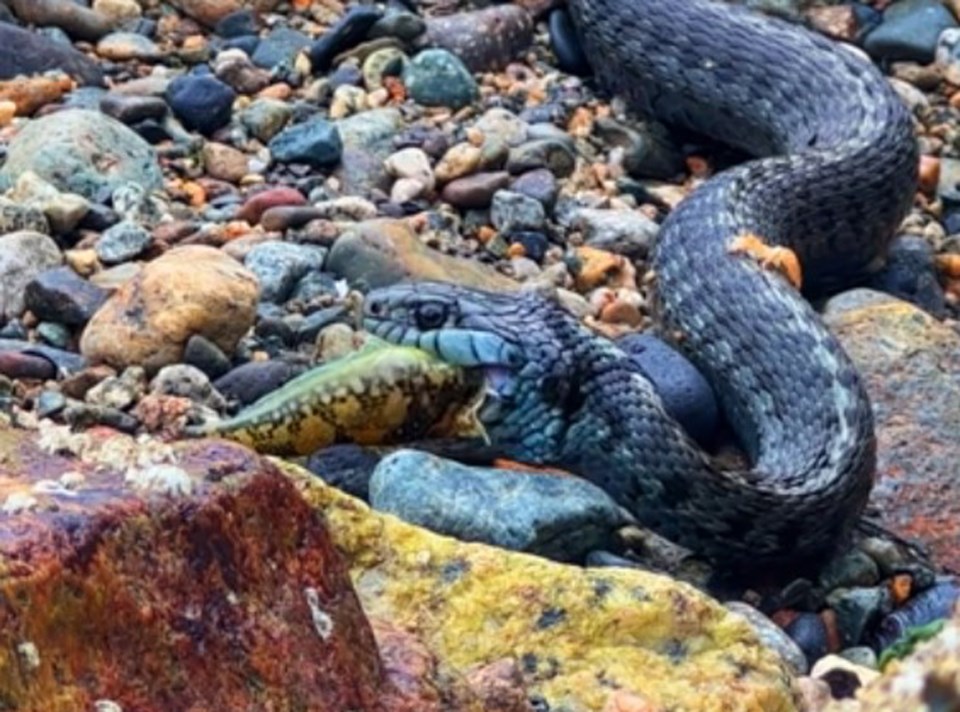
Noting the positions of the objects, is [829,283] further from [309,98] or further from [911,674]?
[911,674]

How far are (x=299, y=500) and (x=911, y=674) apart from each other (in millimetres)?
1415

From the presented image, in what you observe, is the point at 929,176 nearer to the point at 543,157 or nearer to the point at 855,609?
the point at 543,157

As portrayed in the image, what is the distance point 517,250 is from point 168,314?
1820mm

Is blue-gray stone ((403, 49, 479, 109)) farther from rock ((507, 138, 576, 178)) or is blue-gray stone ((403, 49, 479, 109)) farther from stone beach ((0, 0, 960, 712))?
rock ((507, 138, 576, 178))

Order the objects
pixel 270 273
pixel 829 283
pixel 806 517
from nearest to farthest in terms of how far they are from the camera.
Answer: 1. pixel 806 517
2. pixel 270 273
3. pixel 829 283

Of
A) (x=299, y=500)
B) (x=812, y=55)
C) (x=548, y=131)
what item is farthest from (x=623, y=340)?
(x=299, y=500)

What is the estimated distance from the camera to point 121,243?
281 inches

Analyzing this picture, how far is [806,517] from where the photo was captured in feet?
20.3

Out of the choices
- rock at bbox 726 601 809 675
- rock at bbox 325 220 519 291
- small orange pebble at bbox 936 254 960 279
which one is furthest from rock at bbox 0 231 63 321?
small orange pebble at bbox 936 254 960 279

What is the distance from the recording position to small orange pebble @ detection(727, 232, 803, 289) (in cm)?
764

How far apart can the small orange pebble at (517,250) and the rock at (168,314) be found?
149 centimetres

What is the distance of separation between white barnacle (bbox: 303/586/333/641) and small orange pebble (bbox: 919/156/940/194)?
21.0ft

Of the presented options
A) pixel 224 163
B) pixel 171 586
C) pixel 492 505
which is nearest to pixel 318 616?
pixel 171 586

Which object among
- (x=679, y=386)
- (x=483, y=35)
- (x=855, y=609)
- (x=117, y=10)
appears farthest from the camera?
(x=483, y=35)
